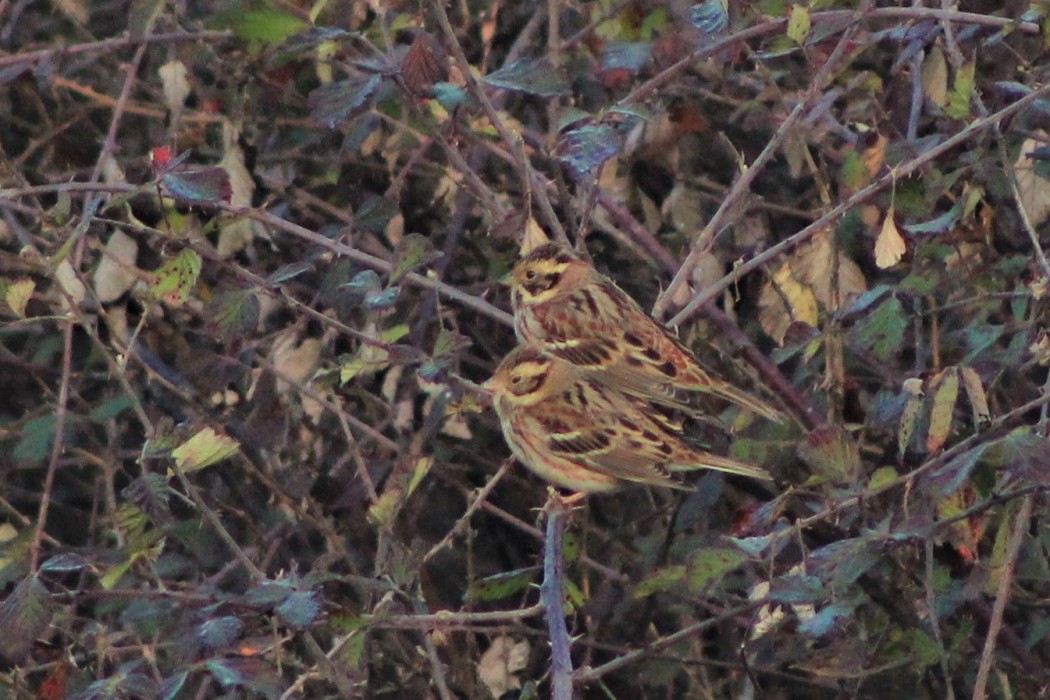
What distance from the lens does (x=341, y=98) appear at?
3.14 meters

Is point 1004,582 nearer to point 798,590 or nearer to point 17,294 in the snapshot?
point 798,590

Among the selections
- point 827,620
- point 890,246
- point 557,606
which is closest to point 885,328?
point 890,246

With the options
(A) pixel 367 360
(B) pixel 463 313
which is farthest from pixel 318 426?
(A) pixel 367 360

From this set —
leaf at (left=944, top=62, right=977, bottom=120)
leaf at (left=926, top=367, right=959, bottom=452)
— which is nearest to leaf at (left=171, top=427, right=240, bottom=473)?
leaf at (left=926, top=367, right=959, bottom=452)

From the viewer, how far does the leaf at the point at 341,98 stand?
10.2ft

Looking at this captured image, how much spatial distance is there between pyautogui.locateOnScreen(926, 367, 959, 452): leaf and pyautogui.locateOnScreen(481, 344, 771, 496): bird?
2.96ft

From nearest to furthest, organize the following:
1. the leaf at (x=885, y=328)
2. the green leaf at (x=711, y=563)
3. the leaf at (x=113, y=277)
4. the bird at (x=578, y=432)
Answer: the green leaf at (x=711, y=563) → the leaf at (x=885, y=328) → the bird at (x=578, y=432) → the leaf at (x=113, y=277)


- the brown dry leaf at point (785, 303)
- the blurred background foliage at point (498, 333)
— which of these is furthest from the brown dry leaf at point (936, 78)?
the brown dry leaf at point (785, 303)

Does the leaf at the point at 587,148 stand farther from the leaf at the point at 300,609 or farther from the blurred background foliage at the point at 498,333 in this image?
the leaf at the point at 300,609

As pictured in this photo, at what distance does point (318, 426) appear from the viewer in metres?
4.37

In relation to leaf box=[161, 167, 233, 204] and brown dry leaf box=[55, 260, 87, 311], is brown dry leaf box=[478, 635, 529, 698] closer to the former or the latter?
brown dry leaf box=[55, 260, 87, 311]

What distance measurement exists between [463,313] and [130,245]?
35.3 inches

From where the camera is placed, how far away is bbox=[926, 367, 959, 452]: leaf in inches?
110

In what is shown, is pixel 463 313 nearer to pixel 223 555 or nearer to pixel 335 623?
pixel 223 555
